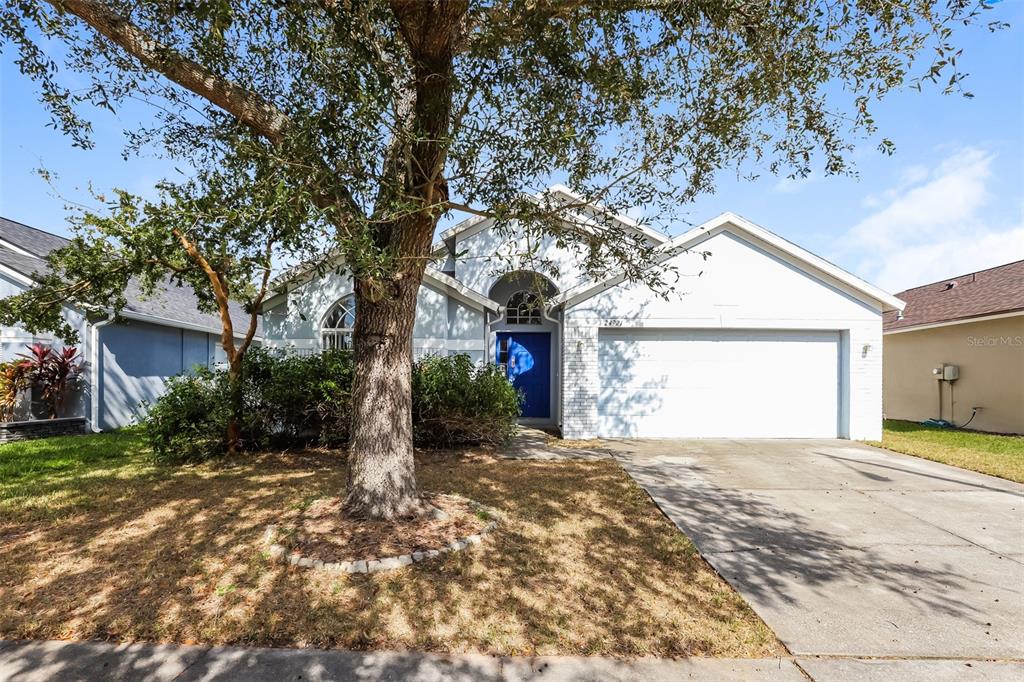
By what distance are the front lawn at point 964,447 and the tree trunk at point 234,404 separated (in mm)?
12249

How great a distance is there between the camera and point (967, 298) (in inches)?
590

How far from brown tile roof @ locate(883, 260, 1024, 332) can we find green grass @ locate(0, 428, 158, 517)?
17715 millimetres

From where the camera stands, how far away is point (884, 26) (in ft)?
16.5

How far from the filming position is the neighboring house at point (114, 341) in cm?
1138

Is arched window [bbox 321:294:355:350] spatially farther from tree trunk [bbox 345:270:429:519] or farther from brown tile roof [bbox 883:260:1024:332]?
brown tile roof [bbox 883:260:1024:332]

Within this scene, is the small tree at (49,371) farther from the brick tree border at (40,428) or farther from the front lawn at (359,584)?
the front lawn at (359,584)

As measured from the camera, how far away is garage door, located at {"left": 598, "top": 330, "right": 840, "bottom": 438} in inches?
A: 449

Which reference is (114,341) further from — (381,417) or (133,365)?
(381,417)

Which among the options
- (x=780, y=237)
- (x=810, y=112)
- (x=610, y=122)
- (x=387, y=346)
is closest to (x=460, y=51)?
(x=610, y=122)

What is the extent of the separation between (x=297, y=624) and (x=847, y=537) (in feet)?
16.9

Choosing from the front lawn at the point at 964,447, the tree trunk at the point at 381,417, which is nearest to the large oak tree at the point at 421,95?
the tree trunk at the point at 381,417

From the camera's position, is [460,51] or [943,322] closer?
[460,51]

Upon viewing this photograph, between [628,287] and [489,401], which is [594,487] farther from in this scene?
[628,287]

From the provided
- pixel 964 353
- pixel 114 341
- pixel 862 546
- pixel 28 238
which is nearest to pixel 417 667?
pixel 862 546
